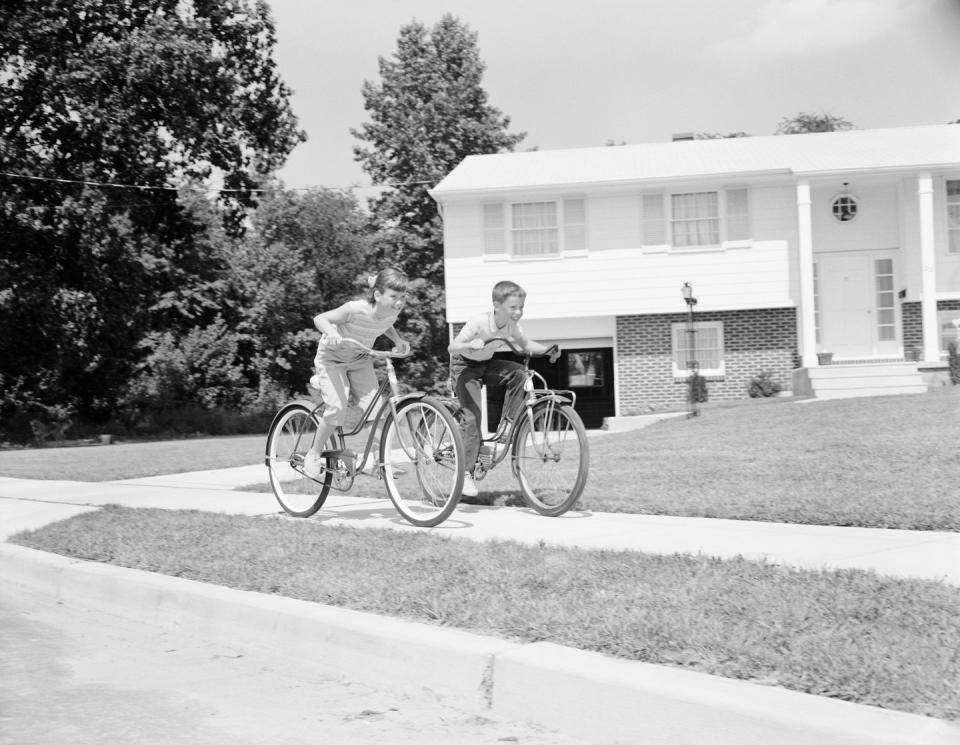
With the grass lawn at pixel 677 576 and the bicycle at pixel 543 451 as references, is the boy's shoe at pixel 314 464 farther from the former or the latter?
the bicycle at pixel 543 451

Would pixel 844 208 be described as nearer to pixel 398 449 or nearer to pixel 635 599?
pixel 398 449

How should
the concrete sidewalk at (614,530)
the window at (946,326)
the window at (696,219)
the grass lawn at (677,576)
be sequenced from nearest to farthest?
the grass lawn at (677,576) < the concrete sidewalk at (614,530) < the window at (946,326) < the window at (696,219)

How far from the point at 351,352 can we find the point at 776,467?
196 inches

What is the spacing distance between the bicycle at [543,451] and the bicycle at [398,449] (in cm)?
56

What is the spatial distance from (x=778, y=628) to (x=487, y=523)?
396cm

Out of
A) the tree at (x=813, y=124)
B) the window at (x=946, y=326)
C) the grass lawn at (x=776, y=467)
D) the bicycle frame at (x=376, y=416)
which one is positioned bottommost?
the grass lawn at (x=776, y=467)

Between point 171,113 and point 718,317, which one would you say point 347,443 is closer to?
point 718,317

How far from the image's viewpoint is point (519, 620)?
193 inches

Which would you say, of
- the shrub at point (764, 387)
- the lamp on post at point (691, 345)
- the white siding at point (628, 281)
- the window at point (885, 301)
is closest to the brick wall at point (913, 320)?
the window at point (885, 301)

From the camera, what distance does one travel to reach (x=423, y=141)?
44719 millimetres

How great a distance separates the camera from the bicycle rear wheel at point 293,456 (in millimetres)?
8844

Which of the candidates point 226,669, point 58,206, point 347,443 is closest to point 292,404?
point 347,443

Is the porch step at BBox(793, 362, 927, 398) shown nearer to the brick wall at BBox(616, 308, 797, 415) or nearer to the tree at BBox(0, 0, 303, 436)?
the brick wall at BBox(616, 308, 797, 415)

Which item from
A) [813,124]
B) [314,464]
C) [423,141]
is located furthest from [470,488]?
[813,124]
